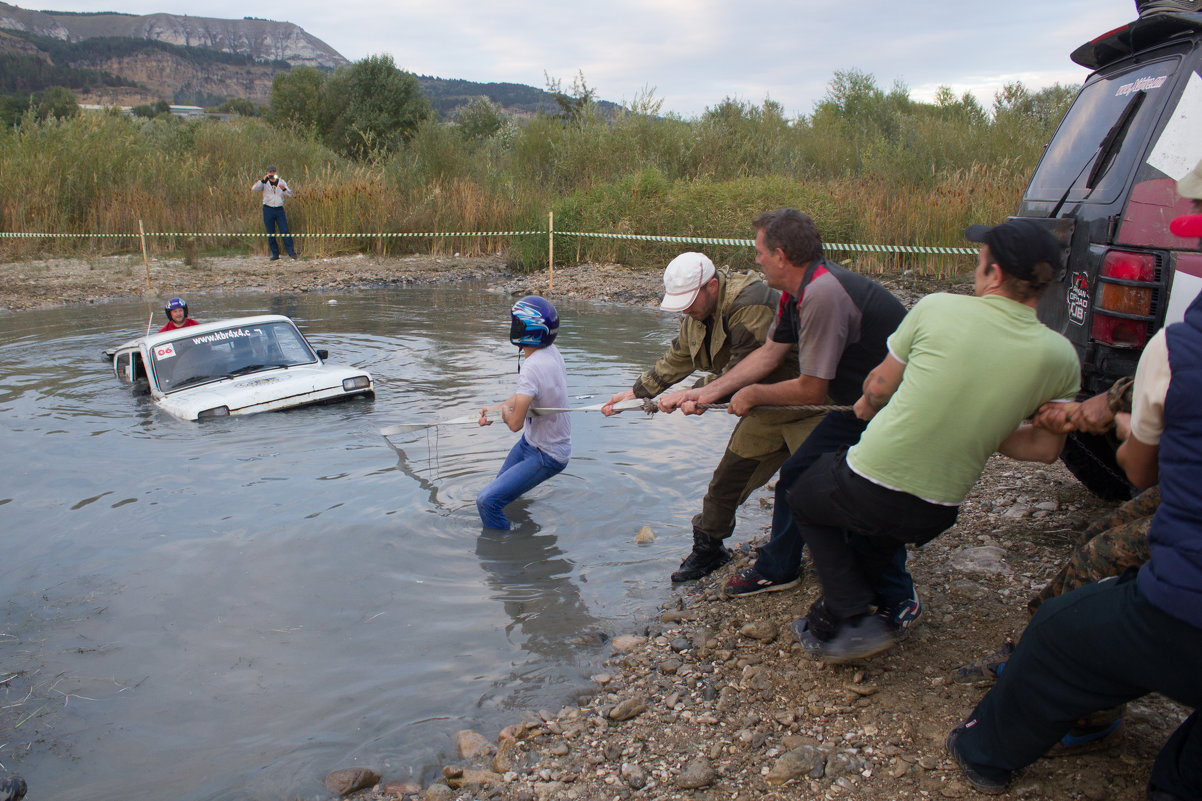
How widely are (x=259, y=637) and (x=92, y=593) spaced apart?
1298 millimetres

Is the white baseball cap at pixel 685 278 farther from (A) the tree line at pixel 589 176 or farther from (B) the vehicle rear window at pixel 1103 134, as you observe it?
(A) the tree line at pixel 589 176

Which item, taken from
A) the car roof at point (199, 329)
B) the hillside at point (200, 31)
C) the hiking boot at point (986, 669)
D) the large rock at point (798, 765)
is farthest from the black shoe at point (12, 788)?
the hillside at point (200, 31)

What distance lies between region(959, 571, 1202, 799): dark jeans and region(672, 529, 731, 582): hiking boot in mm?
2482

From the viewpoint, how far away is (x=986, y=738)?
2764 millimetres

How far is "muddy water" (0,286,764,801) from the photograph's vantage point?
3818 millimetres

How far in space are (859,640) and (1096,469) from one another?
7.24ft

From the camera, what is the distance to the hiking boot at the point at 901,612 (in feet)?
12.2

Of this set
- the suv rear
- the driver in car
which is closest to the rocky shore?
the suv rear

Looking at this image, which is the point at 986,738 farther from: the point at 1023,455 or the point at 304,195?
the point at 304,195

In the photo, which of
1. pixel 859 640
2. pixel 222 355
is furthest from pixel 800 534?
pixel 222 355

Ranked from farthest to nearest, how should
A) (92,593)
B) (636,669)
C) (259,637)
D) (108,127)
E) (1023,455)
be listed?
(108,127) < (92,593) < (259,637) < (636,669) < (1023,455)

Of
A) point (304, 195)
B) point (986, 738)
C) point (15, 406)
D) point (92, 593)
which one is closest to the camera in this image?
point (986, 738)

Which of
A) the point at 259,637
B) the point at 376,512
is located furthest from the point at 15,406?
the point at 259,637

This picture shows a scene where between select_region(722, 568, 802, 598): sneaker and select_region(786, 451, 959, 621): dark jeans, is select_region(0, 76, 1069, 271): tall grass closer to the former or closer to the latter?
select_region(722, 568, 802, 598): sneaker
